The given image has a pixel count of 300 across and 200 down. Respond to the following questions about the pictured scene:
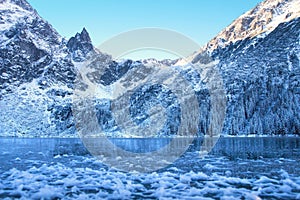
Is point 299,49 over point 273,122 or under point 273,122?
over

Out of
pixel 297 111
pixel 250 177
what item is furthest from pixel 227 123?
pixel 250 177

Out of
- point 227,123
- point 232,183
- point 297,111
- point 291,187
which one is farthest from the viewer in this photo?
point 227,123

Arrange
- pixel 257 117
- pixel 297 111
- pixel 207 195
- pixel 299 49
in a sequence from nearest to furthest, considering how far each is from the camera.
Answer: pixel 207 195 < pixel 297 111 < pixel 257 117 < pixel 299 49

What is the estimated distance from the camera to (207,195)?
18.2 m

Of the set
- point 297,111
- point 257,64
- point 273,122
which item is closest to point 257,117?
point 273,122

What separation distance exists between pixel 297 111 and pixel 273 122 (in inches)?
477

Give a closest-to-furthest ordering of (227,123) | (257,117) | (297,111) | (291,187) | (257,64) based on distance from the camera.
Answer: (291,187)
(297,111)
(257,117)
(227,123)
(257,64)

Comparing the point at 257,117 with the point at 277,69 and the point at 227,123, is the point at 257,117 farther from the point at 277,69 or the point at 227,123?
the point at 277,69

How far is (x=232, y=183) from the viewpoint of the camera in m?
21.7

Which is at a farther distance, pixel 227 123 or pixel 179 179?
pixel 227 123

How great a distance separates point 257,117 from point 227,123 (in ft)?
55.3

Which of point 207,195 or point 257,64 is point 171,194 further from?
point 257,64

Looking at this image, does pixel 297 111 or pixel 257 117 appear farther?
pixel 257 117

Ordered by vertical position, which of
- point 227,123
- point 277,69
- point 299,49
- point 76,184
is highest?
point 299,49
